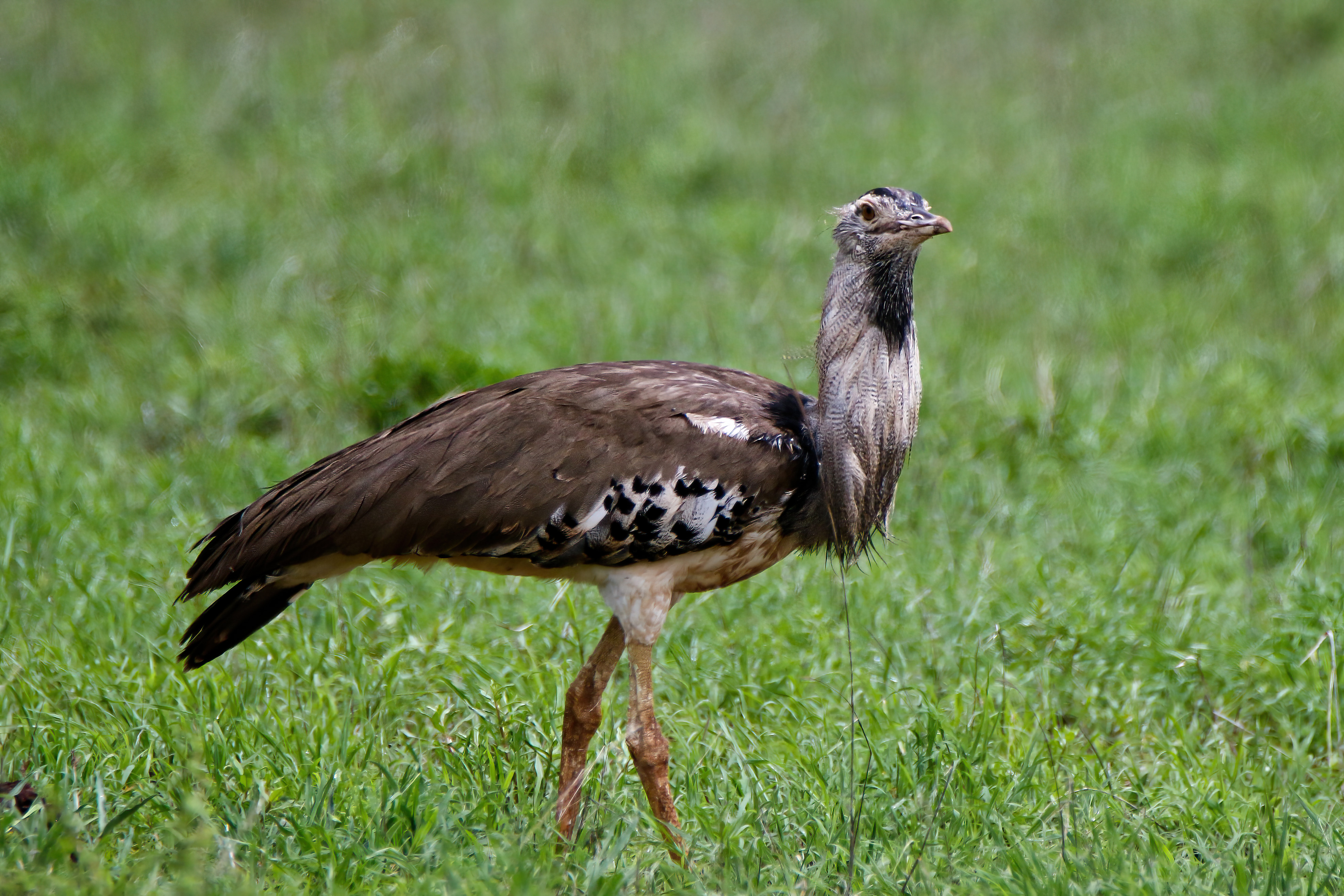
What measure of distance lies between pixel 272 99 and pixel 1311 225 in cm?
605

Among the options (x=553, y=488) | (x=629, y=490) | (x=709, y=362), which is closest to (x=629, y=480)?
(x=629, y=490)

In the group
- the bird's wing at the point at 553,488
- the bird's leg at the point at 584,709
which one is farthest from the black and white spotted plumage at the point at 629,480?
the bird's leg at the point at 584,709

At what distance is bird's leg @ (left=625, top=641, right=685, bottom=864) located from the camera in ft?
10.5

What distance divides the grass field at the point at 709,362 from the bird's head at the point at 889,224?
0.36 m

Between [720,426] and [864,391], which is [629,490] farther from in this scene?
[864,391]

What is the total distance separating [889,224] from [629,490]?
0.87 m

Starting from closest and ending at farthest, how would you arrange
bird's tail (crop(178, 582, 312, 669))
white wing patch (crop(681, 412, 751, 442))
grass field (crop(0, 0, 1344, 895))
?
grass field (crop(0, 0, 1344, 895)) → white wing patch (crop(681, 412, 751, 442)) → bird's tail (crop(178, 582, 312, 669))

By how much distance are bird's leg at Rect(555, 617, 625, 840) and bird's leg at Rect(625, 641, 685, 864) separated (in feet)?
0.35

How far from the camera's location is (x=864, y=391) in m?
3.31

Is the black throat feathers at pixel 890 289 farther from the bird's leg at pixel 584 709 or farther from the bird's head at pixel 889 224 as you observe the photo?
the bird's leg at pixel 584 709

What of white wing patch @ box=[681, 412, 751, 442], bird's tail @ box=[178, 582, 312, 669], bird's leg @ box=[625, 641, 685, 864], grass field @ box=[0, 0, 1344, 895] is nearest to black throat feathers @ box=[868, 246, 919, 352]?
grass field @ box=[0, 0, 1344, 895]

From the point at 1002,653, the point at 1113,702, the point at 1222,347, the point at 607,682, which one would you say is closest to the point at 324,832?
the point at 607,682

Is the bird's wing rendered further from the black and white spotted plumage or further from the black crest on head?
the black crest on head

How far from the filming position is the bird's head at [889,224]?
3.26m
